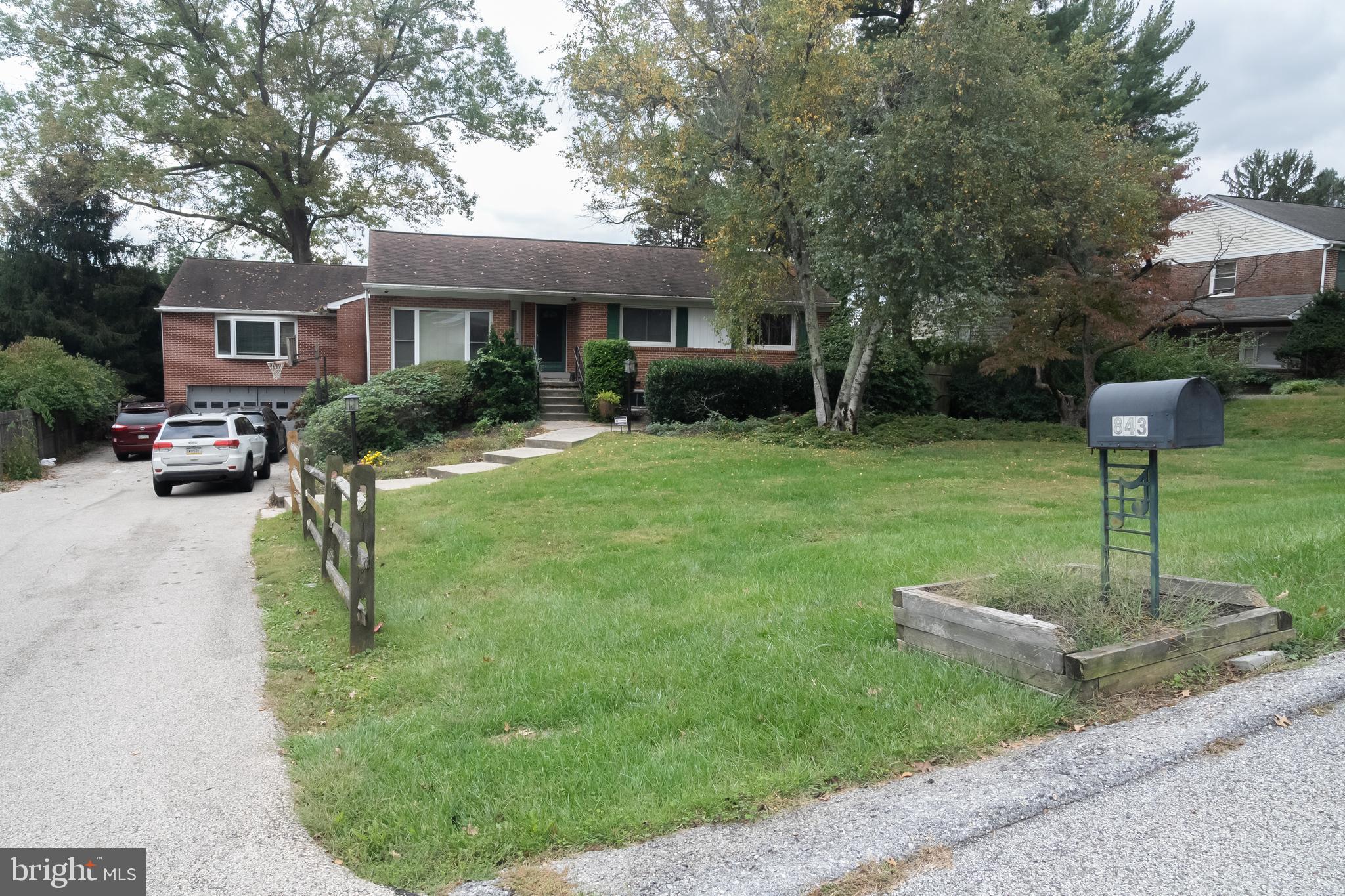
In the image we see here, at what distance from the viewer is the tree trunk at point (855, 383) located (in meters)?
17.2

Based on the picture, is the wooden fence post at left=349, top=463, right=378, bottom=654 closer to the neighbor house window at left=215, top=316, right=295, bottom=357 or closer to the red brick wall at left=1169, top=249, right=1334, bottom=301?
the neighbor house window at left=215, top=316, right=295, bottom=357

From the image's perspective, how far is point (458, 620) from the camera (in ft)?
21.9

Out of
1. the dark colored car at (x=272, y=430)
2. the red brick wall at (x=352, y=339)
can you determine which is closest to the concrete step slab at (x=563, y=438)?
the dark colored car at (x=272, y=430)

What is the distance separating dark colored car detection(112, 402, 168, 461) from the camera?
23250 mm

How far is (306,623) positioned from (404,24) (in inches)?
1346

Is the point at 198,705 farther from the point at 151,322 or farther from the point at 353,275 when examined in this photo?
the point at 151,322

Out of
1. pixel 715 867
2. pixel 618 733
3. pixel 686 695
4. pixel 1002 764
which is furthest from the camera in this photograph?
pixel 686 695

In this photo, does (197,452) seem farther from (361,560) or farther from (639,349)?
(361,560)

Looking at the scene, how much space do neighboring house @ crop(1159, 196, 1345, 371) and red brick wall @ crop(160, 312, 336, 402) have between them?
28.6 metres

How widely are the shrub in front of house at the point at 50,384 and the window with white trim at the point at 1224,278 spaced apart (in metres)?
36.9

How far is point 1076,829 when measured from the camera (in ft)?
10.7

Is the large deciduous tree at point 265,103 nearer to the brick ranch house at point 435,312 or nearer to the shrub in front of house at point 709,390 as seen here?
the brick ranch house at point 435,312

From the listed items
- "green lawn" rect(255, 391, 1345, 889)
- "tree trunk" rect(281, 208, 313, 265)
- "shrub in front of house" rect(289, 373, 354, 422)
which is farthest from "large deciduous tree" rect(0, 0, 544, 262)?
"green lawn" rect(255, 391, 1345, 889)

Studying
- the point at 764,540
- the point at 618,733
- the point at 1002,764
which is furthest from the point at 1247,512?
the point at 618,733
